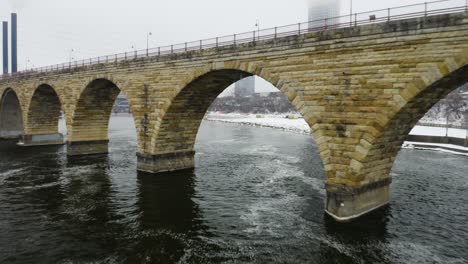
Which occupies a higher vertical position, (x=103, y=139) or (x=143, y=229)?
(x=103, y=139)

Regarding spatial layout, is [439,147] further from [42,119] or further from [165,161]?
[42,119]

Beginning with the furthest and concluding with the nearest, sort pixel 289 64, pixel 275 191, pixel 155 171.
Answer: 1. pixel 155 171
2. pixel 275 191
3. pixel 289 64

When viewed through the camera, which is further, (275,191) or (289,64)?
(275,191)

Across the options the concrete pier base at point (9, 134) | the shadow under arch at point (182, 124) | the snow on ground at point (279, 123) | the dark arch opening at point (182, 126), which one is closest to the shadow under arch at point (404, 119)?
the shadow under arch at point (182, 124)

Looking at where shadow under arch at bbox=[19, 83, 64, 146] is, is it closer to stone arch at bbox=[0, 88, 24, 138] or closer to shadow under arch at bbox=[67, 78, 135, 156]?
shadow under arch at bbox=[67, 78, 135, 156]

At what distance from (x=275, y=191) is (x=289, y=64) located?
9.04 meters

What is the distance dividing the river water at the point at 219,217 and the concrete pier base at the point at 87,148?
577cm

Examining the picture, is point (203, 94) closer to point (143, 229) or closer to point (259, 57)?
point (259, 57)

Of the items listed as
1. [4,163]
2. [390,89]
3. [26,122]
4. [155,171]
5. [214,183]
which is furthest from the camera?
[26,122]

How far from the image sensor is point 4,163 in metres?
36.2

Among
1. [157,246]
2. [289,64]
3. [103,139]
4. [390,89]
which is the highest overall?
[289,64]

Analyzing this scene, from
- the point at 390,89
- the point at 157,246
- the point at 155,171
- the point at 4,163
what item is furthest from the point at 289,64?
the point at 4,163

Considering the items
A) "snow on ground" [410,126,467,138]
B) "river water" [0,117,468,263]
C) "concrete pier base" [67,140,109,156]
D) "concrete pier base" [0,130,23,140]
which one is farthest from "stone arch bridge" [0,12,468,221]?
"concrete pier base" [0,130,23,140]

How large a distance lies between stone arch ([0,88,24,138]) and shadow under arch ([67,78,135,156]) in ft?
81.2
